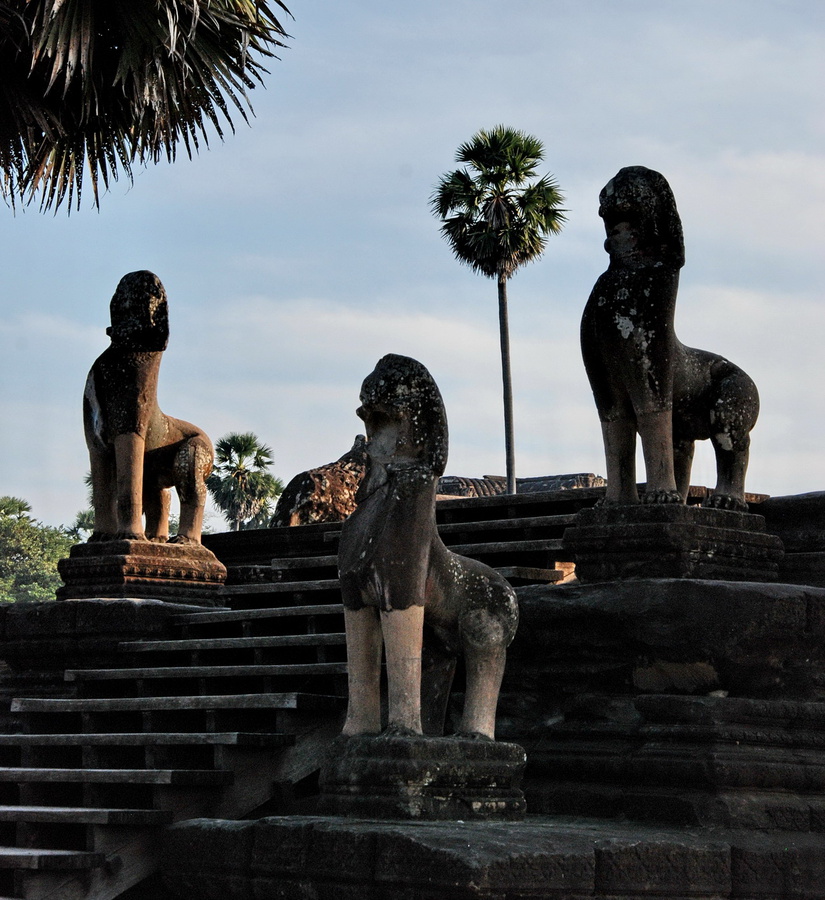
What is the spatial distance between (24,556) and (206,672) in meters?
51.3

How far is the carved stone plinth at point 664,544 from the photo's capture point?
6961 millimetres

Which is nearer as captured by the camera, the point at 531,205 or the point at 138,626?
the point at 138,626

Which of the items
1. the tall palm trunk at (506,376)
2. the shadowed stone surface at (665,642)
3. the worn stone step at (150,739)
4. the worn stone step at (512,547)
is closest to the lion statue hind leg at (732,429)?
the shadowed stone surface at (665,642)

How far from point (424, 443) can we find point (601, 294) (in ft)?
5.34

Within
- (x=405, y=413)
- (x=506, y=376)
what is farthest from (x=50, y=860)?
(x=506, y=376)

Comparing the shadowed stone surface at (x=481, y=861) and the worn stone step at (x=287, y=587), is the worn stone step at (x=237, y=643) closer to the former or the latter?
the worn stone step at (x=287, y=587)

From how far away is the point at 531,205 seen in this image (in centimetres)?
3931

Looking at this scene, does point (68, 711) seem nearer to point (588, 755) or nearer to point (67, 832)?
point (67, 832)

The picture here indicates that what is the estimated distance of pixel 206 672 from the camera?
7902 mm

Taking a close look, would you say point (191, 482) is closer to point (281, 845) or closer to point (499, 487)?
point (281, 845)

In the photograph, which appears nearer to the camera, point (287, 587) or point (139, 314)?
point (287, 587)

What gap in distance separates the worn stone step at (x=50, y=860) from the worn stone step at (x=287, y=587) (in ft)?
8.63

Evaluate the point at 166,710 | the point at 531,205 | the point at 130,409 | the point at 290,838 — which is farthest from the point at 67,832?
the point at 531,205

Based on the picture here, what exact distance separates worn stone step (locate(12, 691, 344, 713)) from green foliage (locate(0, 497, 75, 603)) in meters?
49.6
